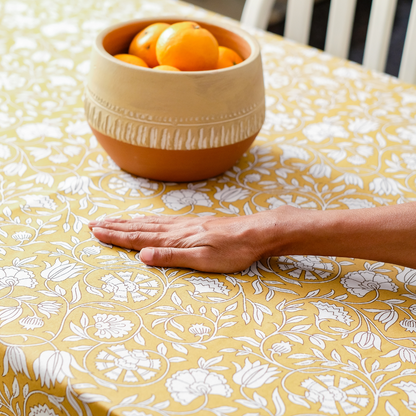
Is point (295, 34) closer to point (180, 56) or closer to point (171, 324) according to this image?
point (180, 56)

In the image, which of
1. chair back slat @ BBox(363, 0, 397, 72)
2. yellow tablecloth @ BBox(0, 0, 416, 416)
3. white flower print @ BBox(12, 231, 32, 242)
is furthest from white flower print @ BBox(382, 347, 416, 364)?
chair back slat @ BBox(363, 0, 397, 72)

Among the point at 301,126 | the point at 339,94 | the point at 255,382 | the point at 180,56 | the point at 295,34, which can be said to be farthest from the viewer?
the point at 295,34

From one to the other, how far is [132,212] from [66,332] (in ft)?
0.81

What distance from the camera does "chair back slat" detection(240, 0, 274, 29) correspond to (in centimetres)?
146

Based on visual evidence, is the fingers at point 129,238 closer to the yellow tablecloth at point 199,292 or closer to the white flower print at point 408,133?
the yellow tablecloth at point 199,292

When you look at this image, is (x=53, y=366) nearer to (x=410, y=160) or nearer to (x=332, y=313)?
(x=332, y=313)

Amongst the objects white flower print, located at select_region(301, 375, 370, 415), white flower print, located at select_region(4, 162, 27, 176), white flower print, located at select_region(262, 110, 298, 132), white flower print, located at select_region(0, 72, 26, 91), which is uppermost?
white flower print, located at select_region(0, 72, 26, 91)

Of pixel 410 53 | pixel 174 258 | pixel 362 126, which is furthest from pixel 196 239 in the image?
pixel 410 53

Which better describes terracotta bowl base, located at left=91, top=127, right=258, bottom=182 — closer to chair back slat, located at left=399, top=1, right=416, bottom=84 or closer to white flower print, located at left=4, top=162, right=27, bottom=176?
white flower print, located at left=4, top=162, right=27, bottom=176

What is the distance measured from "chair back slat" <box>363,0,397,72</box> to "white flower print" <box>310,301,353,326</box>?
→ 0.92 metres

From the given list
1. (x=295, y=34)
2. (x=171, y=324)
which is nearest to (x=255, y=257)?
(x=171, y=324)

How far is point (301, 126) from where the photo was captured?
3.25 feet

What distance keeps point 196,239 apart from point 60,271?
0.17 metres

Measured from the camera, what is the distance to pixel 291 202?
792 millimetres
